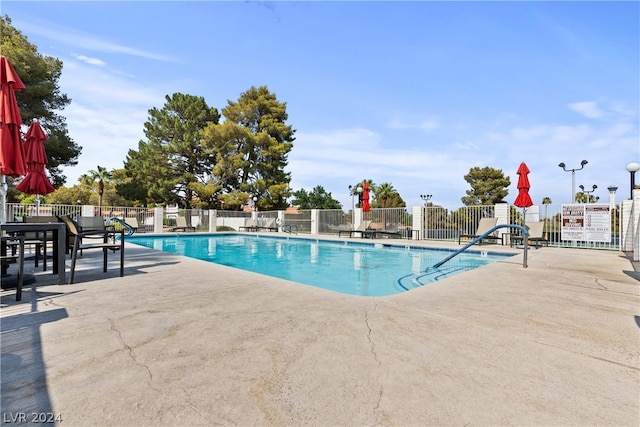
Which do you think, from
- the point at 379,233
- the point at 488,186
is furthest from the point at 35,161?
the point at 488,186

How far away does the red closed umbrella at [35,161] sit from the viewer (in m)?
7.16

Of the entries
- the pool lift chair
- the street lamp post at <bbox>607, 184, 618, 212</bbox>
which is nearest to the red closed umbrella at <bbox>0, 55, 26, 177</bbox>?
the street lamp post at <bbox>607, 184, 618, 212</bbox>

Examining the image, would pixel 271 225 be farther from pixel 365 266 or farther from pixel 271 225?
pixel 365 266

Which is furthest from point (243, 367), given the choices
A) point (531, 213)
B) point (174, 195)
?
point (174, 195)

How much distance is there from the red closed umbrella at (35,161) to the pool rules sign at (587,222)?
55.5 ft

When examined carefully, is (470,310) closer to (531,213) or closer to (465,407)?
(465,407)

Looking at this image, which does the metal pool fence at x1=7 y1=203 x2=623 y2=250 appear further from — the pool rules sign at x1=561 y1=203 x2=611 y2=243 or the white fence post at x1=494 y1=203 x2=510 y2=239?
the pool rules sign at x1=561 y1=203 x2=611 y2=243

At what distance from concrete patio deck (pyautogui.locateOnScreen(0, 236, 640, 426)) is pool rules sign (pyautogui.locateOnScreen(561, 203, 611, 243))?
31.3 ft

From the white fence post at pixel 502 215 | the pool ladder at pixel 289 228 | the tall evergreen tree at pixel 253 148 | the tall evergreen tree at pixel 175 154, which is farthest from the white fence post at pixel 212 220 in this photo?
the white fence post at pixel 502 215

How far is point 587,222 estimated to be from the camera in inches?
444

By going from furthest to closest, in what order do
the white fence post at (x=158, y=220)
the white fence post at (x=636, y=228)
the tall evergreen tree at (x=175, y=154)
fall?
the tall evergreen tree at (x=175, y=154)
the white fence post at (x=158, y=220)
the white fence post at (x=636, y=228)

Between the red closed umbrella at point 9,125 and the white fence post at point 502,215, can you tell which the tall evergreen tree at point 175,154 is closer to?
the white fence post at point 502,215

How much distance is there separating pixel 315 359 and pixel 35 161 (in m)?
8.77

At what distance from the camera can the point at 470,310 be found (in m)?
3.19
